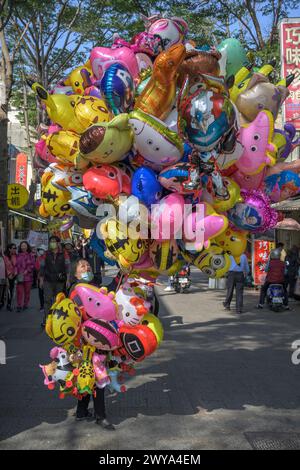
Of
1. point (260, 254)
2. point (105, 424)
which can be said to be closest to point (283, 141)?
point (105, 424)

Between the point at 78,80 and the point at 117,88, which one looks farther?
the point at 78,80

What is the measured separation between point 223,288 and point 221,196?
47.6ft

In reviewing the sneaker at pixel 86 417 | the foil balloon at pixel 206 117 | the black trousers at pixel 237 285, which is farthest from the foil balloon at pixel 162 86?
the black trousers at pixel 237 285

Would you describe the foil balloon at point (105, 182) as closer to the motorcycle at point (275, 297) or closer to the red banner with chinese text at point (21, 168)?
the motorcycle at point (275, 297)

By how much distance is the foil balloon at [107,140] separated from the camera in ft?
14.6

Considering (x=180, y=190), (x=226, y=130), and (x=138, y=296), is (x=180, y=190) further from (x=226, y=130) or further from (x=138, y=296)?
(x=138, y=296)

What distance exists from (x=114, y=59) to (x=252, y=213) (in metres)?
1.94

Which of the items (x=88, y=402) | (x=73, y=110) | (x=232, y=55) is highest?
(x=232, y=55)

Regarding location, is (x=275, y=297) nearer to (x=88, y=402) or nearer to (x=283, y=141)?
(x=283, y=141)

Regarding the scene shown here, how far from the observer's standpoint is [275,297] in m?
13.5

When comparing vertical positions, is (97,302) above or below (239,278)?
above

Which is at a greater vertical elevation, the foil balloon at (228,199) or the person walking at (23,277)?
the foil balloon at (228,199)

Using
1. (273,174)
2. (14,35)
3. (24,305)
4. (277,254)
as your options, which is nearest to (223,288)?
(277,254)

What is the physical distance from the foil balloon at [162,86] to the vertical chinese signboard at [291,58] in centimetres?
870
